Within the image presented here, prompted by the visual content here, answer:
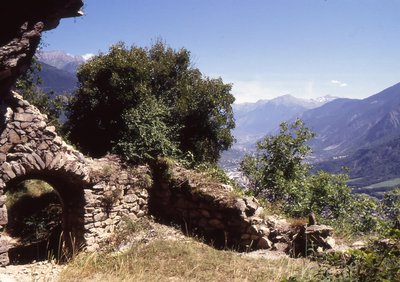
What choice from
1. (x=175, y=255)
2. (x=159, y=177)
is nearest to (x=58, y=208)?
(x=159, y=177)

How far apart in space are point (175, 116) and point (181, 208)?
235 inches

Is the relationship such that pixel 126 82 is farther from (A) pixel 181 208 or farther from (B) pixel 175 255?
(B) pixel 175 255

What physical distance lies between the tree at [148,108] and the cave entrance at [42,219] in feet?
8.55

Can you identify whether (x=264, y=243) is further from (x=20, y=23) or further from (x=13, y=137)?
(x=20, y=23)

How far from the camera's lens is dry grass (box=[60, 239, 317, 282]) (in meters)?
6.38

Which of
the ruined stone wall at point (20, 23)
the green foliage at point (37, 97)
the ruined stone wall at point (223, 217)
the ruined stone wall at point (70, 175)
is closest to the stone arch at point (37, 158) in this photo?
the ruined stone wall at point (70, 175)

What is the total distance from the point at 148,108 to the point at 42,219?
252 inches

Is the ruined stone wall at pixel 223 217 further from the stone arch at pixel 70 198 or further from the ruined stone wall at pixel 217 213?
the stone arch at pixel 70 198

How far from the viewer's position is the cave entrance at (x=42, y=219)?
10828 mm

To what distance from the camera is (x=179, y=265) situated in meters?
8.09

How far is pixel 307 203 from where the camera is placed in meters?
18.3

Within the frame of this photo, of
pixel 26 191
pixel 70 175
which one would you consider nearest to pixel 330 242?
pixel 70 175

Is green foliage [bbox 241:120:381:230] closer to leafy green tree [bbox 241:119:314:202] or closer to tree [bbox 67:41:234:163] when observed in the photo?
leafy green tree [bbox 241:119:314:202]

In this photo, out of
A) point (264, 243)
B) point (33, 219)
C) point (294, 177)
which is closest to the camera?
point (264, 243)
